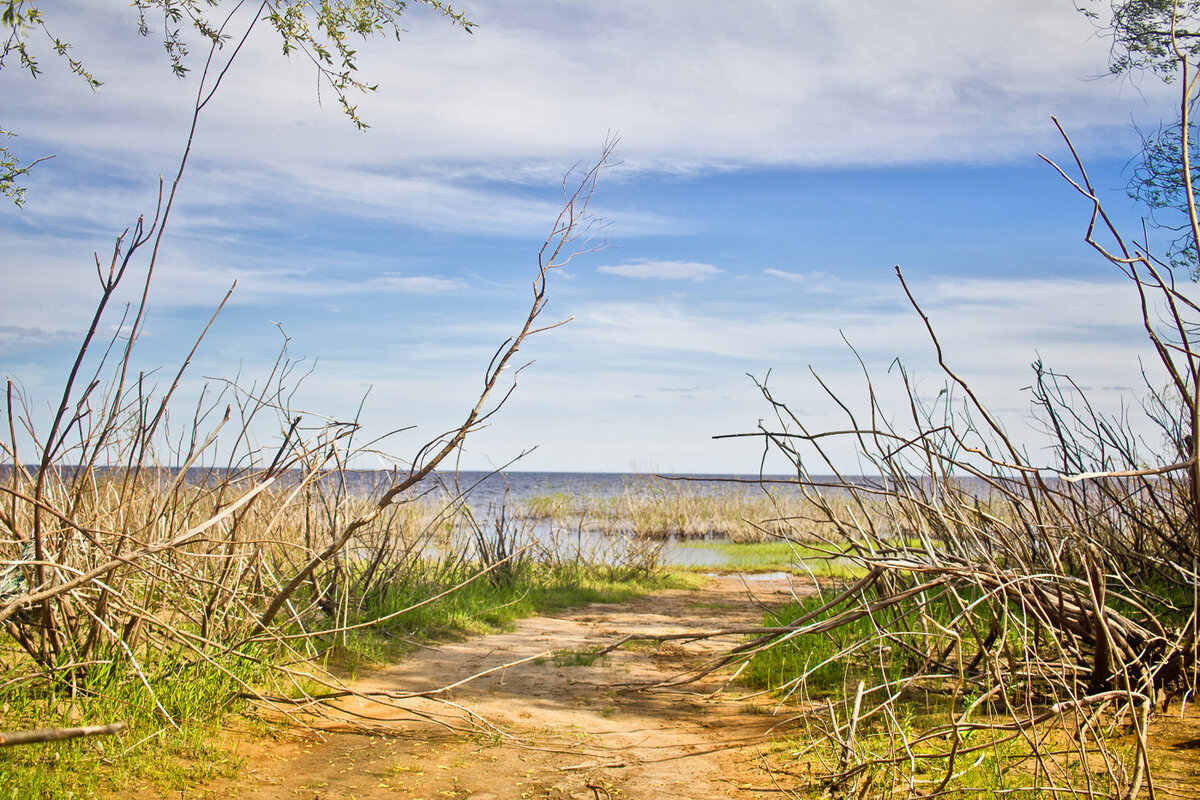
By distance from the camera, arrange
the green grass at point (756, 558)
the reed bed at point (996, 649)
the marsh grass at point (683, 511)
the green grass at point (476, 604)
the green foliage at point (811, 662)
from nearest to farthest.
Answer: the reed bed at point (996, 649)
the green foliage at point (811, 662)
the green grass at point (476, 604)
the green grass at point (756, 558)
the marsh grass at point (683, 511)

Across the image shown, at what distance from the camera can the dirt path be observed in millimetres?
3686

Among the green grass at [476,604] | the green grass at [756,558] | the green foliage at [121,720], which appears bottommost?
the green grass at [756,558]

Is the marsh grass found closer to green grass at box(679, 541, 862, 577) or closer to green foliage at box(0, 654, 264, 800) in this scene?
green grass at box(679, 541, 862, 577)

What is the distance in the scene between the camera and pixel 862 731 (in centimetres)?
426

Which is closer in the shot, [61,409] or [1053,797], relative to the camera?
[1053,797]

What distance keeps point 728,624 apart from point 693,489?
16.3 m

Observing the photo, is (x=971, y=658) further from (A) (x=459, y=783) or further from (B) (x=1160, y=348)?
(A) (x=459, y=783)

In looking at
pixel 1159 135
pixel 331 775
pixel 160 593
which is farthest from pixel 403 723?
pixel 1159 135

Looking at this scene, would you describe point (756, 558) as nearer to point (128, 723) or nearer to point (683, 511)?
point (683, 511)

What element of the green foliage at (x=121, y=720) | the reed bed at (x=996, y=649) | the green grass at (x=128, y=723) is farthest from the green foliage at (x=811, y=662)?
the green foliage at (x=121, y=720)

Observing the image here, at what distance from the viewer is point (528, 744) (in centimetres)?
439

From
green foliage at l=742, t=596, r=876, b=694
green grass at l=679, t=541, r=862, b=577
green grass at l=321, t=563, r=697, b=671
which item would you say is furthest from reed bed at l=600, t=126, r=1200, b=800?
green grass at l=679, t=541, r=862, b=577

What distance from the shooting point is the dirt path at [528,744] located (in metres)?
3.69

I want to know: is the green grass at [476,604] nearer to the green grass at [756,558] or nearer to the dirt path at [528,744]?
the dirt path at [528,744]
